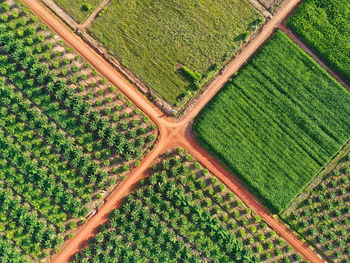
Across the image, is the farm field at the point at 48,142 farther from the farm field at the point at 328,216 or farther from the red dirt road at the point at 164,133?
the farm field at the point at 328,216

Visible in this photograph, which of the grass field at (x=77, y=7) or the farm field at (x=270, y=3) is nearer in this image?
the grass field at (x=77, y=7)

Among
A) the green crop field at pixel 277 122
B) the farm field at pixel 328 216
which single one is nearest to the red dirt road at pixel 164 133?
the green crop field at pixel 277 122

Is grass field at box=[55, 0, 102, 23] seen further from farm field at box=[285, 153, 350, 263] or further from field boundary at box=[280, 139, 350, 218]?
farm field at box=[285, 153, 350, 263]

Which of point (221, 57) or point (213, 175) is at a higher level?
point (221, 57)

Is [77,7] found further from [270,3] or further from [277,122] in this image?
[277,122]

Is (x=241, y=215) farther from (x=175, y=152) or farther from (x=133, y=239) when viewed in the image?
(x=133, y=239)

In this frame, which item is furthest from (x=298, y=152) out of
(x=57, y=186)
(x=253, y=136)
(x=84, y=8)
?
(x=84, y=8)

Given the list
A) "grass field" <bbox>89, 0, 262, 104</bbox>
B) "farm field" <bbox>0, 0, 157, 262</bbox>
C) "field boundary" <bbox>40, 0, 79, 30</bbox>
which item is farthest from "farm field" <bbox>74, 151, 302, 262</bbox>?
"field boundary" <bbox>40, 0, 79, 30</bbox>
